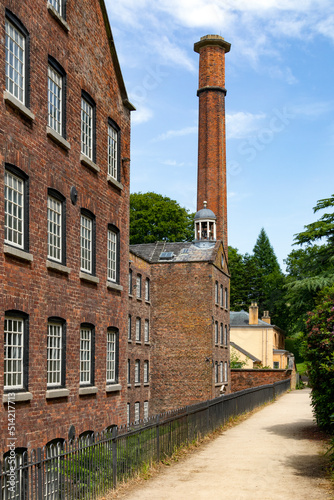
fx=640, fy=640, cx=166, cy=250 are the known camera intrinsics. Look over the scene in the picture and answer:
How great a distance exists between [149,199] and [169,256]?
2317 cm

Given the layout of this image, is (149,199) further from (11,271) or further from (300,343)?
(11,271)

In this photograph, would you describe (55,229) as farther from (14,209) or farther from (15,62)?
(15,62)

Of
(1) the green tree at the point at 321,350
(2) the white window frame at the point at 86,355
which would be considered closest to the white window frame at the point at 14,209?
(2) the white window frame at the point at 86,355

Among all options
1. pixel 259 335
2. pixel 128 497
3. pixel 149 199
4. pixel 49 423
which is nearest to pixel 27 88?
pixel 49 423

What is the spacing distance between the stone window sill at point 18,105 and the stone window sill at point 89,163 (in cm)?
328

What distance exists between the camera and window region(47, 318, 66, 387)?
1514 centimetres

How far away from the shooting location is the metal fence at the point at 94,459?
9570mm

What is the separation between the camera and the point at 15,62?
13.6 m

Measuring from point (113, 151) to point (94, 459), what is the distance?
11.0m

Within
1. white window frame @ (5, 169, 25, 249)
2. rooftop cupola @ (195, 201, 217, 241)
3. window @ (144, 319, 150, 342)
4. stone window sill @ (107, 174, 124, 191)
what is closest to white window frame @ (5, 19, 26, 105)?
white window frame @ (5, 169, 25, 249)

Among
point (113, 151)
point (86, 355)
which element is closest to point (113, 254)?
point (113, 151)

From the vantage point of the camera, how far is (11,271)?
1280 cm

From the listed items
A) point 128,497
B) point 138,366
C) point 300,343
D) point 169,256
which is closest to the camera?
point 128,497

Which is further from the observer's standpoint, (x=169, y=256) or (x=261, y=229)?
(x=261, y=229)
